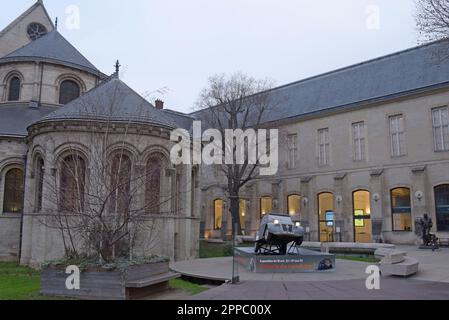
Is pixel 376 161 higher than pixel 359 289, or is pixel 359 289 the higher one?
pixel 376 161

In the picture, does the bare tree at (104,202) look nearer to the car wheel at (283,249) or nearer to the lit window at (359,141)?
the car wheel at (283,249)

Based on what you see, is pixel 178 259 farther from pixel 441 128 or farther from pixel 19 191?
pixel 441 128

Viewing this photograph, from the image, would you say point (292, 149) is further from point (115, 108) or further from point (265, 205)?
point (115, 108)

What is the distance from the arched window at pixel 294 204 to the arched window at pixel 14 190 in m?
26.7

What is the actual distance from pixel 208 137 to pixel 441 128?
1979 centimetres

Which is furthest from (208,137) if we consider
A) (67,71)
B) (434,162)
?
(434,162)

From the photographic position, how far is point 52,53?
1278 inches

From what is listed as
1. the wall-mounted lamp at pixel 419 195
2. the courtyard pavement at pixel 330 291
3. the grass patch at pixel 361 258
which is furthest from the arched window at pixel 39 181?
the wall-mounted lamp at pixel 419 195

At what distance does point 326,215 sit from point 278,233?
84.7ft

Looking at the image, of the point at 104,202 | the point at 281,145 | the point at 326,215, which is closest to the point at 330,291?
the point at 104,202

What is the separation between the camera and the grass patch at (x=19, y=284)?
40.4ft

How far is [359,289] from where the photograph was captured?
12406 mm

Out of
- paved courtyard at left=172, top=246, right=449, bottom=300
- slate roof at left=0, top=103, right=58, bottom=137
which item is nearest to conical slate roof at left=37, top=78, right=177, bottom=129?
slate roof at left=0, top=103, right=58, bottom=137
